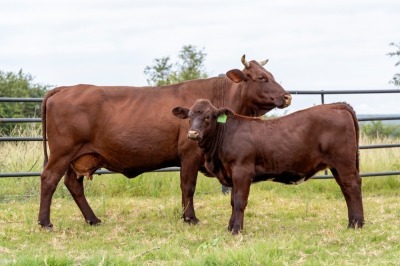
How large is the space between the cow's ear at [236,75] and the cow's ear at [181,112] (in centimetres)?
96

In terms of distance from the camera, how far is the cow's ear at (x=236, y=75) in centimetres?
799

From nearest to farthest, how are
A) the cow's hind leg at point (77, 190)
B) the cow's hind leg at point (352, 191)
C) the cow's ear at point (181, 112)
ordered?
the cow's hind leg at point (352, 191) < the cow's ear at point (181, 112) < the cow's hind leg at point (77, 190)

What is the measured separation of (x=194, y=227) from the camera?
24.7ft

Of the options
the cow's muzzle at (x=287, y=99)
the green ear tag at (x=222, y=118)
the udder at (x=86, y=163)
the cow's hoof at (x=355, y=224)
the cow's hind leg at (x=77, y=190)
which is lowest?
the cow's hoof at (x=355, y=224)

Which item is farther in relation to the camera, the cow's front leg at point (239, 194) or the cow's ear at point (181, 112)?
the cow's ear at point (181, 112)

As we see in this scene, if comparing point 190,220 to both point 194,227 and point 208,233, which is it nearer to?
point 194,227

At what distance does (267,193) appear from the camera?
10.4 meters

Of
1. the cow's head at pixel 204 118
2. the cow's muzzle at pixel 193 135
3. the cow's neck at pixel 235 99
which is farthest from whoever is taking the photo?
the cow's neck at pixel 235 99

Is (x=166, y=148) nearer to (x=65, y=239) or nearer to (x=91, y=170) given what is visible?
(x=91, y=170)

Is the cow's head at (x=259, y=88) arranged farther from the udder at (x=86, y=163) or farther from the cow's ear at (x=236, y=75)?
the udder at (x=86, y=163)

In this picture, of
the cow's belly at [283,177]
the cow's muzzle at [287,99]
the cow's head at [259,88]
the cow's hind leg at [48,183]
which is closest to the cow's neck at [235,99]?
the cow's head at [259,88]

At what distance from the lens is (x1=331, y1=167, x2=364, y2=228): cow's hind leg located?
7113 mm

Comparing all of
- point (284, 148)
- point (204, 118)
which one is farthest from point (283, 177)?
point (204, 118)

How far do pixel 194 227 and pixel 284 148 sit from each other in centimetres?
132
